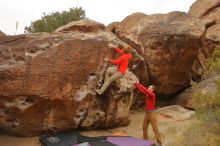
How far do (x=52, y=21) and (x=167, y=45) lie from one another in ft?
46.0

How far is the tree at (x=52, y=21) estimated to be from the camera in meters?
26.2

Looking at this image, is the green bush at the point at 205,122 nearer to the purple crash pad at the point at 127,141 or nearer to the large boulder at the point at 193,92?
the purple crash pad at the point at 127,141

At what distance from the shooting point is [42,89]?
10.4 meters

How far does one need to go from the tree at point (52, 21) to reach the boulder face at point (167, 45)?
38.4 ft

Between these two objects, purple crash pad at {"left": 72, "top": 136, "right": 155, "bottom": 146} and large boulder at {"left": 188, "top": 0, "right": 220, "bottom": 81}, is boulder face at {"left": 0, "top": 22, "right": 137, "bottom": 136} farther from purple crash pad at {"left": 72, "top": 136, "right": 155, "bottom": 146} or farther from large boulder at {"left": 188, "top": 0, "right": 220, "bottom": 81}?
large boulder at {"left": 188, "top": 0, "right": 220, "bottom": 81}

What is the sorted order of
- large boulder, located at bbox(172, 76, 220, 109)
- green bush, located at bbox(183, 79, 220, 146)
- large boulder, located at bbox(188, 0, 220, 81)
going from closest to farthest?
green bush, located at bbox(183, 79, 220, 146)
large boulder, located at bbox(172, 76, 220, 109)
large boulder, located at bbox(188, 0, 220, 81)

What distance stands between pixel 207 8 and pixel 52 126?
13.5 meters

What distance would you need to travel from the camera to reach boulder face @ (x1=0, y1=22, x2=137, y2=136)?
33.8 ft

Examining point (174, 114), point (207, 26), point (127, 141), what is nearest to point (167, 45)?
point (174, 114)

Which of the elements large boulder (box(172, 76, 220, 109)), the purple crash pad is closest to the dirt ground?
the purple crash pad

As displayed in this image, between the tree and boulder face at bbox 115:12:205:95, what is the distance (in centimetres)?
1170

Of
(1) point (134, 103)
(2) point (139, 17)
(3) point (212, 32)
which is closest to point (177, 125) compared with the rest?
(1) point (134, 103)

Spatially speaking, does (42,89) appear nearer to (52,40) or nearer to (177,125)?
(52,40)

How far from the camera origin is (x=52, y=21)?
87.4 ft
